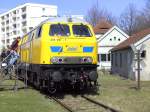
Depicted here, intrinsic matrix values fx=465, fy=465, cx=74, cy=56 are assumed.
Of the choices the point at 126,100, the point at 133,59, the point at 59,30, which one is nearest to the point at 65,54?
the point at 59,30

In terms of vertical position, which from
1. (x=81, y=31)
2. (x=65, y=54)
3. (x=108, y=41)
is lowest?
(x=65, y=54)

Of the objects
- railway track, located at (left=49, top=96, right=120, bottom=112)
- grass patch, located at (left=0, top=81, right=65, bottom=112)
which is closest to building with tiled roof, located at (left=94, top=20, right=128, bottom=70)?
grass patch, located at (left=0, top=81, right=65, bottom=112)

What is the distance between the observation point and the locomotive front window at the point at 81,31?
19.2 metres

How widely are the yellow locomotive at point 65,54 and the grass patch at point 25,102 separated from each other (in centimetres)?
95

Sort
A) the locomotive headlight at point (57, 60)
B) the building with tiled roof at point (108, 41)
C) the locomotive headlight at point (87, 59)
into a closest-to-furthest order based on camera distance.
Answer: the locomotive headlight at point (57, 60), the locomotive headlight at point (87, 59), the building with tiled roof at point (108, 41)

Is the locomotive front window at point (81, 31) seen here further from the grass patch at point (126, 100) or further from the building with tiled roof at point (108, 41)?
the building with tiled roof at point (108, 41)

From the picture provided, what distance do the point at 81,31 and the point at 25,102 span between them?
416 cm

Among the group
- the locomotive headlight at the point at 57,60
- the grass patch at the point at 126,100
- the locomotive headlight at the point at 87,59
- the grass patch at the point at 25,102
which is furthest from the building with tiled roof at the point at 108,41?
the locomotive headlight at the point at 57,60

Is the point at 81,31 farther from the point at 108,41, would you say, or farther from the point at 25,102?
the point at 108,41

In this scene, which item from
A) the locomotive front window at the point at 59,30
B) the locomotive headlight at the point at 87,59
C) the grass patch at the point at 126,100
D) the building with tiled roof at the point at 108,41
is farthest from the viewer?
the building with tiled roof at the point at 108,41

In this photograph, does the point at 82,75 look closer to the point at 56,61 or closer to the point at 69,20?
the point at 56,61

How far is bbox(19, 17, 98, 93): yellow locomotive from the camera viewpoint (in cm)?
1841

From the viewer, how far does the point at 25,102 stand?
55.6 feet

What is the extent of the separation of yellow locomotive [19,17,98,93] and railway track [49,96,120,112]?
0.80m
